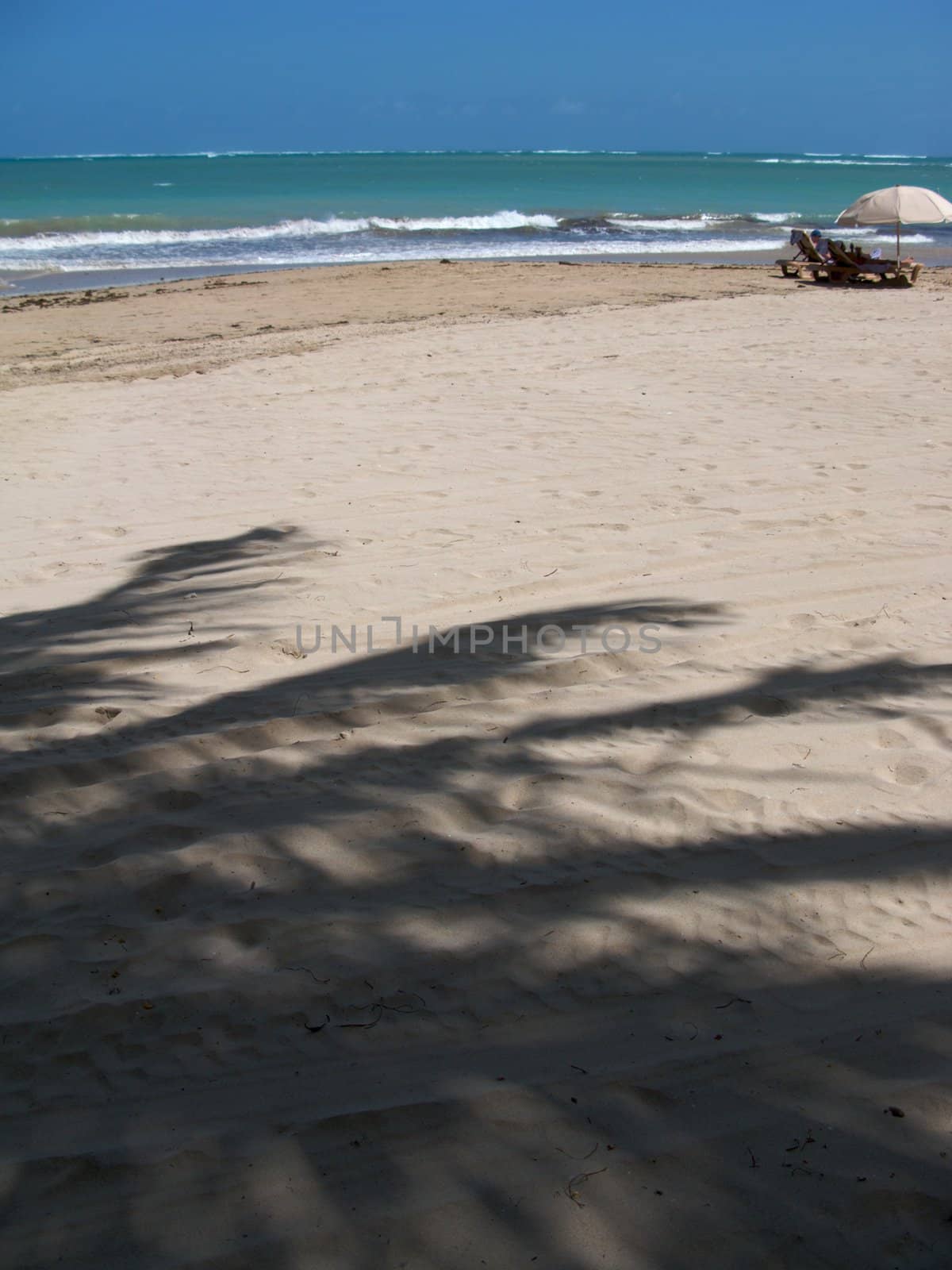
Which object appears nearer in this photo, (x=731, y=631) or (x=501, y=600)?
(x=731, y=631)

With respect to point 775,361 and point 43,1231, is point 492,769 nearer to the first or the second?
point 43,1231

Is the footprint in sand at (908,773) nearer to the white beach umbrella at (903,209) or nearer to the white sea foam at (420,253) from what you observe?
the white beach umbrella at (903,209)

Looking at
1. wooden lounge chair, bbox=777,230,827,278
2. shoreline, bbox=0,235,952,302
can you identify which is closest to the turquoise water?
shoreline, bbox=0,235,952,302

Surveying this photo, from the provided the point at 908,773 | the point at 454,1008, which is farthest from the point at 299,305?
the point at 454,1008

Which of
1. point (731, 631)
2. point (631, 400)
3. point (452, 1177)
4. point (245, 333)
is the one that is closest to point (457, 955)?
point (452, 1177)

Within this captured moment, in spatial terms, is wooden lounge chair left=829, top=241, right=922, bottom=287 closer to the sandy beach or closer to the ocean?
the ocean

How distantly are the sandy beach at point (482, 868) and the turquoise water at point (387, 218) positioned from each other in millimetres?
20319

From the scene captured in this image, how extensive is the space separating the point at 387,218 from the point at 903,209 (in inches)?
765

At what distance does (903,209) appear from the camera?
17.7 m

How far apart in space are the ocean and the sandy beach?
1806 centimetres

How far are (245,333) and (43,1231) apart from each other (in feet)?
39.8

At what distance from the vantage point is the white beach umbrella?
17.6m

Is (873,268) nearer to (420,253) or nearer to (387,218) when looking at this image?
(420,253)

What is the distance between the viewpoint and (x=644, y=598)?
4137mm
